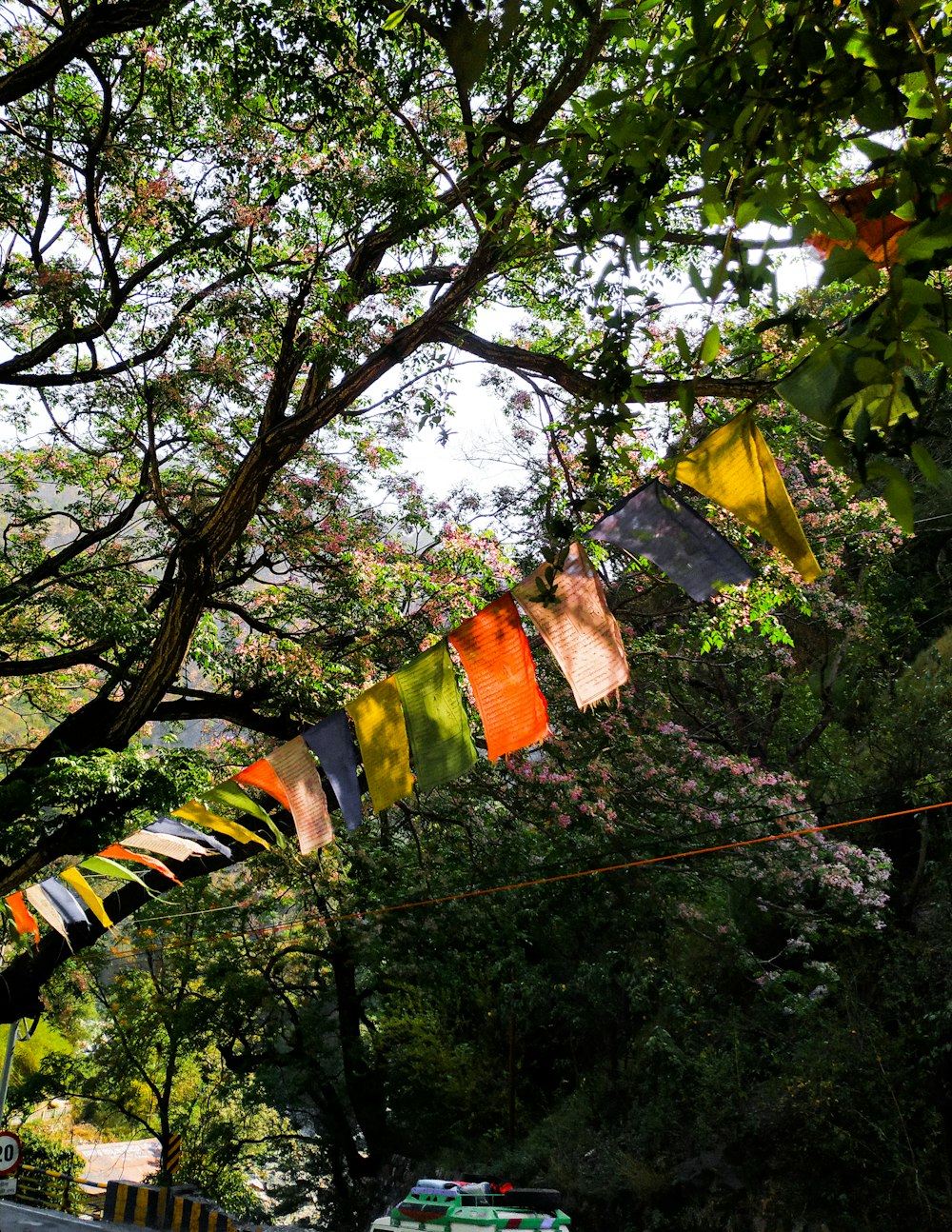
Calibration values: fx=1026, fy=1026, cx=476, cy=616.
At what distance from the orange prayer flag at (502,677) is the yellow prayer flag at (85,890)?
159 inches

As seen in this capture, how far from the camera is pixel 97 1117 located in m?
27.0

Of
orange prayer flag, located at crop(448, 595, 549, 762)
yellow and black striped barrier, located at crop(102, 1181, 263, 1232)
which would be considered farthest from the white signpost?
orange prayer flag, located at crop(448, 595, 549, 762)

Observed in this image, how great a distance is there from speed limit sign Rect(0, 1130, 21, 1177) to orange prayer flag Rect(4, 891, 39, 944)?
12.1 ft

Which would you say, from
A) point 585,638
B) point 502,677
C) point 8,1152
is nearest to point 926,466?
point 585,638

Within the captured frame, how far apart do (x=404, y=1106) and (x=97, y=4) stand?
15.3 m

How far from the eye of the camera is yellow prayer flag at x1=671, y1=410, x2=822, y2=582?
3.54 m

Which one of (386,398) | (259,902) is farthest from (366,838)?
(386,398)

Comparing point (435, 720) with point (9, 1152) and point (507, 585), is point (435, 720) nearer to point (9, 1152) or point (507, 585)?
point (507, 585)

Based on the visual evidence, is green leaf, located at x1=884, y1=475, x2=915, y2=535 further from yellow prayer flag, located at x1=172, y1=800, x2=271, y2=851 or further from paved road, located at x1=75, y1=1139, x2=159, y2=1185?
paved road, located at x1=75, y1=1139, x2=159, y2=1185

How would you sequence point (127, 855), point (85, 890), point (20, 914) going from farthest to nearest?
point (20, 914) → point (85, 890) → point (127, 855)

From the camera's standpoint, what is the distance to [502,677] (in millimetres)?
4703

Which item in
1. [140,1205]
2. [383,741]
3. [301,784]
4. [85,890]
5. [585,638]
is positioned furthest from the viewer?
[140,1205]

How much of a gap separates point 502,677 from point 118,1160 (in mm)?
38389

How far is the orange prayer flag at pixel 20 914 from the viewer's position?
8141mm
